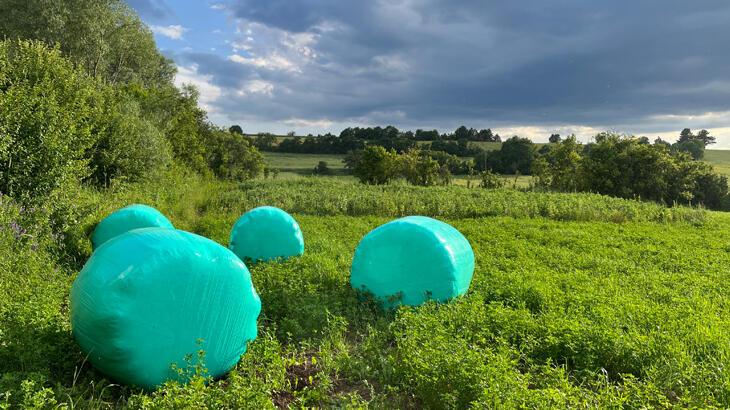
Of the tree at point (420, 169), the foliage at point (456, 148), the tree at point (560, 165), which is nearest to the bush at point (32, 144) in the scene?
the tree at point (560, 165)

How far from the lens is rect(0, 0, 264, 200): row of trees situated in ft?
33.3

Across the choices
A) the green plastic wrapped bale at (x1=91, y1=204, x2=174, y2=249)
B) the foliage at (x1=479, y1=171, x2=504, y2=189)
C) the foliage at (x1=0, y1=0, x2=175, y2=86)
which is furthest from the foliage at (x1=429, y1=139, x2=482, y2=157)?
the green plastic wrapped bale at (x1=91, y1=204, x2=174, y2=249)

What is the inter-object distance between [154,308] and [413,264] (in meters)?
3.93

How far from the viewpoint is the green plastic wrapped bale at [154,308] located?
172 inches

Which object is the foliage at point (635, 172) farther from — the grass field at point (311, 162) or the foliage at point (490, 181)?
the grass field at point (311, 162)

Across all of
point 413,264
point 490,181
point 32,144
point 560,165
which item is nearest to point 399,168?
point 490,181

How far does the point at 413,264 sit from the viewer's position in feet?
22.7

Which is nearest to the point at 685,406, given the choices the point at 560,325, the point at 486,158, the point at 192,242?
the point at 560,325

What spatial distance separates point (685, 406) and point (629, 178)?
35442mm

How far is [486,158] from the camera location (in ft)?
198

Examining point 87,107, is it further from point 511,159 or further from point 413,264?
point 511,159

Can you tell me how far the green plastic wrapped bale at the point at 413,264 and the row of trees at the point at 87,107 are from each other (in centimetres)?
820

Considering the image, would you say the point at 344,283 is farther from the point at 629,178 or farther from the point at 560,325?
→ the point at 629,178

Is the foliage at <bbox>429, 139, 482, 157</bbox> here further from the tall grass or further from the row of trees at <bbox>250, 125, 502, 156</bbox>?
the tall grass
